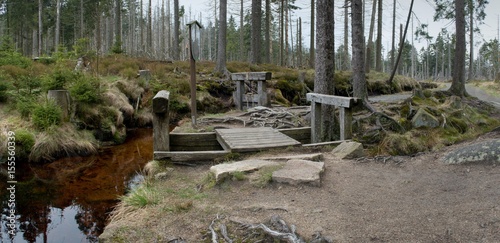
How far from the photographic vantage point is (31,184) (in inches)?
304

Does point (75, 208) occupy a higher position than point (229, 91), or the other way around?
point (229, 91)

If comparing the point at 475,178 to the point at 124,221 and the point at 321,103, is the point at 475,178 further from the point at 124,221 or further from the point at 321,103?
the point at 124,221

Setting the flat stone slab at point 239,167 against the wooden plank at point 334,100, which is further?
the wooden plank at point 334,100

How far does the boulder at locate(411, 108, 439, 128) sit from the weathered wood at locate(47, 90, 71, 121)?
367 inches

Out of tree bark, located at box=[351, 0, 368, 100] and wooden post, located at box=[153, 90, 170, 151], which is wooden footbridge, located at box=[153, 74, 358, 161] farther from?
tree bark, located at box=[351, 0, 368, 100]

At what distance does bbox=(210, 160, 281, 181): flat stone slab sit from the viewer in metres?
5.25

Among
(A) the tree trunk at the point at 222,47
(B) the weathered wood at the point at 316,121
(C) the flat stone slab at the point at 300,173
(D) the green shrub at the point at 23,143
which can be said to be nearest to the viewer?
(C) the flat stone slab at the point at 300,173

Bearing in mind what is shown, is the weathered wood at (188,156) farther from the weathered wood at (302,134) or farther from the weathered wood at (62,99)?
the weathered wood at (62,99)

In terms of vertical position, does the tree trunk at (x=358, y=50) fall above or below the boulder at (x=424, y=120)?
above

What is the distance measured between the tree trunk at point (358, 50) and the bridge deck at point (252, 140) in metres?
3.87

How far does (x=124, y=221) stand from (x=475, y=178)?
431 cm

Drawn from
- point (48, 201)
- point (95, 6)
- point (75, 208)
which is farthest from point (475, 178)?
point (95, 6)

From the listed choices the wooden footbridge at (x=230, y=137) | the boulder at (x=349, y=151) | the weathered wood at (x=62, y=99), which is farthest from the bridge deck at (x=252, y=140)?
the weathered wood at (x=62, y=99)

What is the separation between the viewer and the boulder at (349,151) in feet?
20.6
